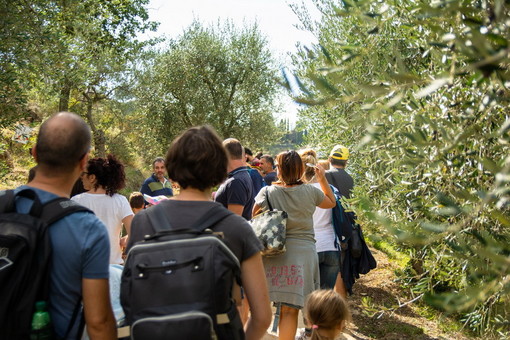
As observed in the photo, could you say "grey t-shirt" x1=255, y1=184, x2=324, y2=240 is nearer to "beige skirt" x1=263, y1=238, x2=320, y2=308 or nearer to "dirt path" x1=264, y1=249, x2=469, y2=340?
"beige skirt" x1=263, y1=238, x2=320, y2=308

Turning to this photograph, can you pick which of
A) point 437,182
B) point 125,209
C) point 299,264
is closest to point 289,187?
point 299,264

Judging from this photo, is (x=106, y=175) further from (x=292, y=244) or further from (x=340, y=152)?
(x=340, y=152)

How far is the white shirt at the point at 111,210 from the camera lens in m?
4.51

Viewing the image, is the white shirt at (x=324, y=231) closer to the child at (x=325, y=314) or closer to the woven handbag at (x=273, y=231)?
the woven handbag at (x=273, y=231)

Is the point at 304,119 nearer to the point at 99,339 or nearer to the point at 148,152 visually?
the point at 99,339

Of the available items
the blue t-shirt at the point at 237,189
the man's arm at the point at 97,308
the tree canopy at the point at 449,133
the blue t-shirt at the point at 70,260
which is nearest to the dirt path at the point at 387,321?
the blue t-shirt at the point at 237,189

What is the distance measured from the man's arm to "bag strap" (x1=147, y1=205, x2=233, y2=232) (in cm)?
34

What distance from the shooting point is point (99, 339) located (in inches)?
91.7

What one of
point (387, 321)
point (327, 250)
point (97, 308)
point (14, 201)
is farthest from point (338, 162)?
point (14, 201)

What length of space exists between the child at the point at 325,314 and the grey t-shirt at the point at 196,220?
5.27ft

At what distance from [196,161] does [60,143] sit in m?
0.62

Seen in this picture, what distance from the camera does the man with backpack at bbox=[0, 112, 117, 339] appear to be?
2.15m

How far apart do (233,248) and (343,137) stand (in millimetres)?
5391

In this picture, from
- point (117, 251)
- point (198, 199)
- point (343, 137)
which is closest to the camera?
point (198, 199)
